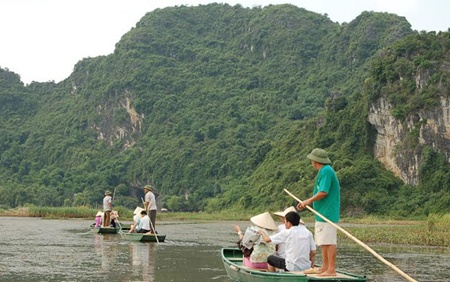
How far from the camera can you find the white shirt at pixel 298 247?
977 centimetres

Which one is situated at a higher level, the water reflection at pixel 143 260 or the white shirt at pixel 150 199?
the white shirt at pixel 150 199

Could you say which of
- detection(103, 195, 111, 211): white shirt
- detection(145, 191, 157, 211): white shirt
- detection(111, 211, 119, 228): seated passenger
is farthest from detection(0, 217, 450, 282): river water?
detection(111, 211, 119, 228): seated passenger

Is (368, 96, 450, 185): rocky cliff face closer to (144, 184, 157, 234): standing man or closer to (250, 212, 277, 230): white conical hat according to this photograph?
(144, 184, 157, 234): standing man

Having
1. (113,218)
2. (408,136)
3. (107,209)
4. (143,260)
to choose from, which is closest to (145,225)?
(107,209)

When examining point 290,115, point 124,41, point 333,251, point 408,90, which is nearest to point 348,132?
point 408,90

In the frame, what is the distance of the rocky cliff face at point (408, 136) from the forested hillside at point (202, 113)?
85 cm

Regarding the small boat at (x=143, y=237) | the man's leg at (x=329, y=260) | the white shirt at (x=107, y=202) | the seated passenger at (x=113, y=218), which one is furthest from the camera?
the seated passenger at (x=113, y=218)

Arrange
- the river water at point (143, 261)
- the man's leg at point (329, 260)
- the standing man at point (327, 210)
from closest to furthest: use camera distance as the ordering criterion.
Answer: the man's leg at point (329, 260), the standing man at point (327, 210), the river water at point (143, 261)

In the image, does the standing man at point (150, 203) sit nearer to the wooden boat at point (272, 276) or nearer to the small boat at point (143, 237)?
the small boat at point (143, 237)

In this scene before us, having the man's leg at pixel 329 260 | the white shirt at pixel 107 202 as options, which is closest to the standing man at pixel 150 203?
the white shirt at pixel 107 202

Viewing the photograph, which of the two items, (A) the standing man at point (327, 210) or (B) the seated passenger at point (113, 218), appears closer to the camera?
(A) the standing man at point (327, 210)

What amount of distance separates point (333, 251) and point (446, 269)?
496cm

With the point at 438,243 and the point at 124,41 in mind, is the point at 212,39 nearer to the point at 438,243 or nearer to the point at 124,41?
the point at 124,41

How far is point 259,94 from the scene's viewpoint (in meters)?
88.3
